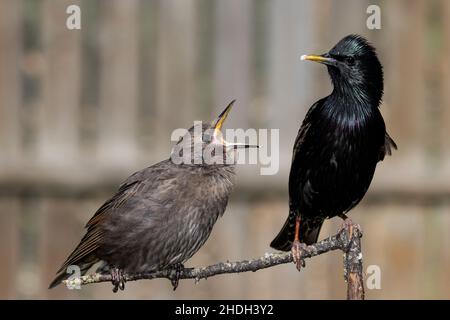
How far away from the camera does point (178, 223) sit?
12.6 feet

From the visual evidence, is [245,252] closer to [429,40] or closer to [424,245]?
[424,245]

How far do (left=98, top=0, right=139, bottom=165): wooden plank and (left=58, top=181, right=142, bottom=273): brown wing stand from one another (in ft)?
12.0

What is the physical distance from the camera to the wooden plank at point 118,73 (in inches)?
308

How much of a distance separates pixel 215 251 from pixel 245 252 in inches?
9.6

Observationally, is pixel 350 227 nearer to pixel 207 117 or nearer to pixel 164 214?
pixel 164 214

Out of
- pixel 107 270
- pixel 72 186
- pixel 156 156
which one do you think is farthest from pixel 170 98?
pixel 107 270

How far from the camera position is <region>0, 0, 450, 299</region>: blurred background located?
776cm

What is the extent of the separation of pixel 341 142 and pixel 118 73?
14.6 ft

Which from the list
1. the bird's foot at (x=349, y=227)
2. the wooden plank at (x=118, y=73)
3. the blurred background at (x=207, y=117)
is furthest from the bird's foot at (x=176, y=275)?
the wooden plank at (x=118, y=73)

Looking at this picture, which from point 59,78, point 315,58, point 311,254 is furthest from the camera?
point 59,78

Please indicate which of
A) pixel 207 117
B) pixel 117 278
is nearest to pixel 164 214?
pixel 117 278

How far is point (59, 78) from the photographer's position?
791cm

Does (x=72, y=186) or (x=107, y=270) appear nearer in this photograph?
(x=107, y=270)

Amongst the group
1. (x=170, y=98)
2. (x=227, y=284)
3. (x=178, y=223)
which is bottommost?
(x=227, y=284)
